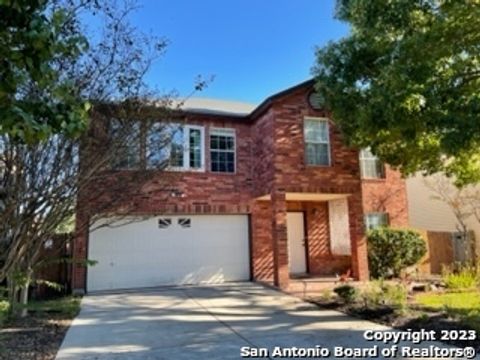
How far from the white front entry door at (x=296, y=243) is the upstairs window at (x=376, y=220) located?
8.80ft

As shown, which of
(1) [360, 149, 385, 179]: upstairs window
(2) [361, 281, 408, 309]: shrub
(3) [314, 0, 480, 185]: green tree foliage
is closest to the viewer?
(3) [314, 0, 480, 185]: green tree foliage

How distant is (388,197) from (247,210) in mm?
6105

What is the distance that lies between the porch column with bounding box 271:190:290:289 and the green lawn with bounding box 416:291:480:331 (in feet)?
12.4

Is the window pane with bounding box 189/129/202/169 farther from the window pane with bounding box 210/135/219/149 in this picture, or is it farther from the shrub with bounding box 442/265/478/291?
the shrub with bounding box 442/265/478/291

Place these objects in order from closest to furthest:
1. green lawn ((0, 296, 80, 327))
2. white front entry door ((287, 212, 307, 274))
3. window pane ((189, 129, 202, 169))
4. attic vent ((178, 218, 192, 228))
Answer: green lawn ((0, 296, 80, 327))
attic vent ((178, 218, 192, 228))
window pane ((189, 129, 202, 169))
white front entry door ((287, 212, 307, 274))

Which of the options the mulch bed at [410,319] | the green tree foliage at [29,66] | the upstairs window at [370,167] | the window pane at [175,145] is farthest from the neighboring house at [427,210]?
the green tree foliage at [29,66]

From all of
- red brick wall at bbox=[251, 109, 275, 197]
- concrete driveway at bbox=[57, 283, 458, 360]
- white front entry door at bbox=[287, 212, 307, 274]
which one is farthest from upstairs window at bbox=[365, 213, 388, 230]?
concrete driveway at bbox=[57, 283, 458, 360]

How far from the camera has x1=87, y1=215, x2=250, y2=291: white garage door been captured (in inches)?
552

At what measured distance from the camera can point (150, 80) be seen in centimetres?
1044

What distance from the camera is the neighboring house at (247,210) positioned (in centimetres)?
1398

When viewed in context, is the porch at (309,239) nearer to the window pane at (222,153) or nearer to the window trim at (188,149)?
the window pane at (222,153)

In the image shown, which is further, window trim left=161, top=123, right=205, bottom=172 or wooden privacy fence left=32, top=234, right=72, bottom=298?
window trim left=161, top=123, right=205, bottom=172

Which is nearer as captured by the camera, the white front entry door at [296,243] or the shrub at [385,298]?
the shrub at [385,298]

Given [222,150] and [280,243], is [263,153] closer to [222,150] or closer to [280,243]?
[222,150]
